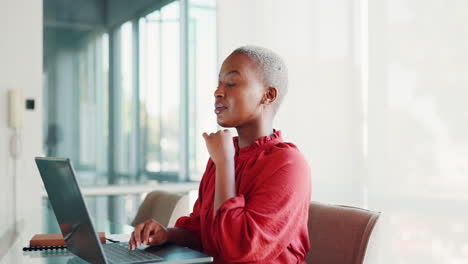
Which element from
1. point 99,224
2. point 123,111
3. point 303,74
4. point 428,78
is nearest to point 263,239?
point 99,224

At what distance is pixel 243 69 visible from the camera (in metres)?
1.60

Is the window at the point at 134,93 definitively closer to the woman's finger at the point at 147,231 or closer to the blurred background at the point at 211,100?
the blurred background at the point at 211,100

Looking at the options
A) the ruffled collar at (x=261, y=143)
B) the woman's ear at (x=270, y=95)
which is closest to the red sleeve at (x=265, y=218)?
the ruffled collar at (x=261, y=143)

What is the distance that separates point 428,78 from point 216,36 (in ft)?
5.94

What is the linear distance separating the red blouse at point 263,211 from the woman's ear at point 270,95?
11 centimetres

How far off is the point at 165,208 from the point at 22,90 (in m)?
1.61

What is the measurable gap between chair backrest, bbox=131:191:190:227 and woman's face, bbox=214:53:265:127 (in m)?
0.99

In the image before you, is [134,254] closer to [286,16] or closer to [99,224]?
[99,224]

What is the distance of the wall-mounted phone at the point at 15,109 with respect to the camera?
11.9 ft

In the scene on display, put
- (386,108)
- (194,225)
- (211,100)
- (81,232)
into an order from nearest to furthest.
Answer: (81,232) → (194,225) → (386,108) → (211,100)

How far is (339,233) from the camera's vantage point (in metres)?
1.63

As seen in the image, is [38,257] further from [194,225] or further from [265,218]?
[265,218]

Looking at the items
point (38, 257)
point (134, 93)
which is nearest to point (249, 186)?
point (38, 257)

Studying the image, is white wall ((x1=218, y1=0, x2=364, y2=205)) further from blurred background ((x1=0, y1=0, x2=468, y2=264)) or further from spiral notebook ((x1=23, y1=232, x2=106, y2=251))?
spiral notebook ((x1=23, y1=232, x2=106, y2=251))
